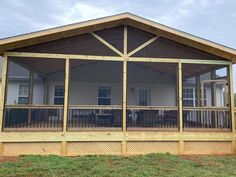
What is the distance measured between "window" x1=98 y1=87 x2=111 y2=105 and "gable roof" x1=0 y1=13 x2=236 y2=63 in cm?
573

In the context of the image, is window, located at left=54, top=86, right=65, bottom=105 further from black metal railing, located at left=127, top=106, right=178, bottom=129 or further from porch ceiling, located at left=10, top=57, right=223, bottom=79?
black metal railing, located at left=127, top=106, right=178, bottom=129

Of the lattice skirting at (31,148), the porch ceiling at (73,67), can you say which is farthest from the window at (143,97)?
the lattice skirting at (31,148)

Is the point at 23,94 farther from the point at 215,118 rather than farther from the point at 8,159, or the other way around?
the point at 215,118

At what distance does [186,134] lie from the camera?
7520 millimetres

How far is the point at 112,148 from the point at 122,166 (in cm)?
148

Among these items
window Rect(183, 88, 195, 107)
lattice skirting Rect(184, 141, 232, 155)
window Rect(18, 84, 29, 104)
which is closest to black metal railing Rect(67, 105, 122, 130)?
lattice skirting Rect(184, 141, 232, 155)

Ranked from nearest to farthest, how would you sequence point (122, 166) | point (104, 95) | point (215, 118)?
point (122, 166)
point (215, 118)
point (104, 95)

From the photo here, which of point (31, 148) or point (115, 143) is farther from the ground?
point (115, 143)

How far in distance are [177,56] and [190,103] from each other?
605 centimetres

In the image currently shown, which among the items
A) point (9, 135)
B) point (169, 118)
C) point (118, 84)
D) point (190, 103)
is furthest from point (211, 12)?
point (9, 135)

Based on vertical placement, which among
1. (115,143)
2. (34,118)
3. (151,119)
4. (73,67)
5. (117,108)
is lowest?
(115,143)

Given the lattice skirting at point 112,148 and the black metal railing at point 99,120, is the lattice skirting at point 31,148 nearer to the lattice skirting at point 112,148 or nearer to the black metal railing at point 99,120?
the lattice skirting at point 112,148

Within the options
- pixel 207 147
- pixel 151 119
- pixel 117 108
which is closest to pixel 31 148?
pixel 117 108

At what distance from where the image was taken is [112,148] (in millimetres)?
7266
